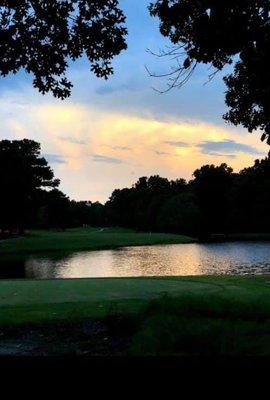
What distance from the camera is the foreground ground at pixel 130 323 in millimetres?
8320

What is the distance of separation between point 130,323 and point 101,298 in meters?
3.95

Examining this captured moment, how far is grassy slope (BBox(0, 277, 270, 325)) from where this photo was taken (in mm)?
11944

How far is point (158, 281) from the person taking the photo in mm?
19344

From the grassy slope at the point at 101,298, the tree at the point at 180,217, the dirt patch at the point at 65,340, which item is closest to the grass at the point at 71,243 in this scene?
the tree at the point at 180,217

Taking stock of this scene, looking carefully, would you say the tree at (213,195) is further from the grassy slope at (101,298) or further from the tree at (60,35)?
the tree at (60,35)

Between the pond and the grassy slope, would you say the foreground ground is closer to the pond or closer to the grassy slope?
the grassy slope

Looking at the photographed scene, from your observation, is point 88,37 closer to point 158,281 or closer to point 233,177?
point 158,281

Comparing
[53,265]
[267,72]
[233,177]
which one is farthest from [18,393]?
[233,177]

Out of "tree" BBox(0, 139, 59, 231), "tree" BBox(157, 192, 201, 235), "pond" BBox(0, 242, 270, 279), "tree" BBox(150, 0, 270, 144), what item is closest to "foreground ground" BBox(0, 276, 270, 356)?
"tree" BBox(150, 0, 270, 144)

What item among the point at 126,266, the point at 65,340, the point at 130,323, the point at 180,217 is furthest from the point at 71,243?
the point at 65,340

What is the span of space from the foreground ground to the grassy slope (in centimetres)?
2

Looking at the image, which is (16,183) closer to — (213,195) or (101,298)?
(101,298)

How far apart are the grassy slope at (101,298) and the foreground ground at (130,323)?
24mm

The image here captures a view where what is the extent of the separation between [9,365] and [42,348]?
296 inches
